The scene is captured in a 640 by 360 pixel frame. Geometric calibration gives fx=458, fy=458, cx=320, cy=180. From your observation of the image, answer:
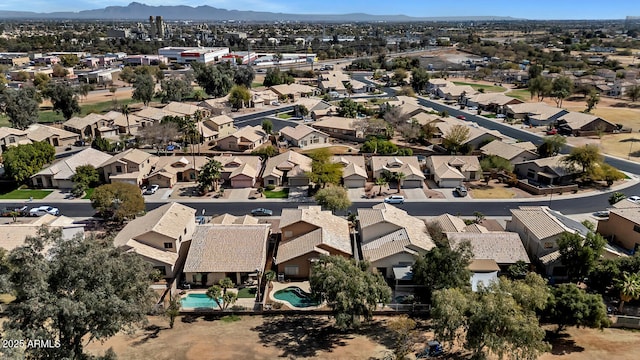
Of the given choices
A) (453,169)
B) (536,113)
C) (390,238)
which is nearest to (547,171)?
(453,169)

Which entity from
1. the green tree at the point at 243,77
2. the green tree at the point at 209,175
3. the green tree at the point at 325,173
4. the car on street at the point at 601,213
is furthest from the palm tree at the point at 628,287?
the green tree at the point at 243,77

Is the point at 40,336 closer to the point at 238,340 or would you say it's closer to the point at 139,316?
the point at 139,316

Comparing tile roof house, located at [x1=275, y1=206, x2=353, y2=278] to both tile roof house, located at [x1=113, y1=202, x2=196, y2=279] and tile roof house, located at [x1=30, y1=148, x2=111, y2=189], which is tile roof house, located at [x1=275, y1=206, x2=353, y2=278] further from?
tile roof house, located at [x1=30, y1=148, x2=111, y2=189]

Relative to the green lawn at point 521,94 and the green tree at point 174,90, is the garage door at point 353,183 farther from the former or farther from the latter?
the green lawn at point 521,94

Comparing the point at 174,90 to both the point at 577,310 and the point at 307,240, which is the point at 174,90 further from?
the point at 577,310

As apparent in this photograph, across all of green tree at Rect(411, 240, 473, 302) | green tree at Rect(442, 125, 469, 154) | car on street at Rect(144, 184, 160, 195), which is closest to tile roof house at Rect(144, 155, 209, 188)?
car on street at Rect(144, 184, 160, 195)

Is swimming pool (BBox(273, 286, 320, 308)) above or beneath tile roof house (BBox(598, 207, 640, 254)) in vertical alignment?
beneath
